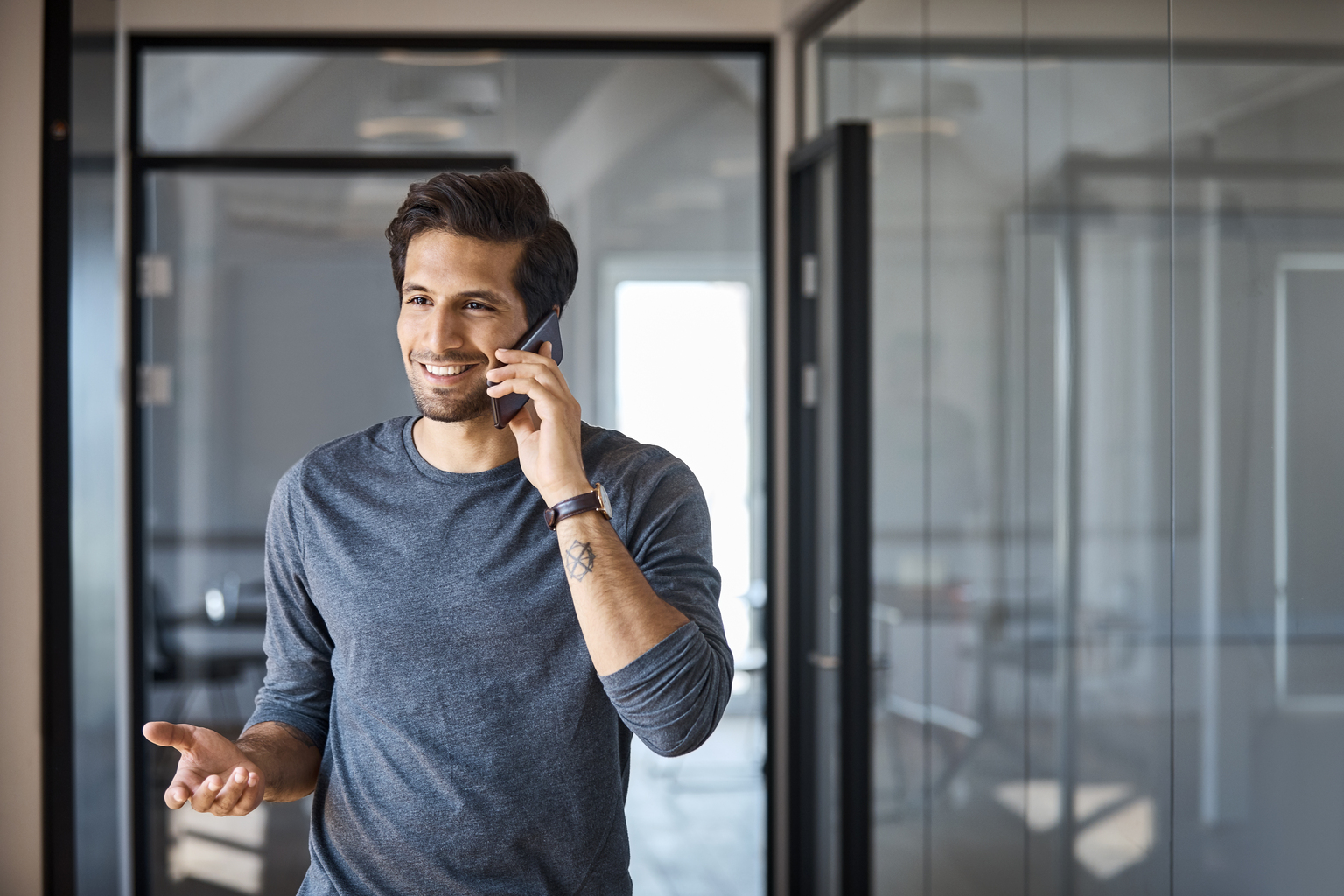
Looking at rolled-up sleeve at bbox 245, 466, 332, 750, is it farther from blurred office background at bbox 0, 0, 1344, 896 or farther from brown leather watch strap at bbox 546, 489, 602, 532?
blurred office background at bbox 0, 0, 1344, 896

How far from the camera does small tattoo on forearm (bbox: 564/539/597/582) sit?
1.35m

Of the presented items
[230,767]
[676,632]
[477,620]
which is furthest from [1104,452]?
[230,767]

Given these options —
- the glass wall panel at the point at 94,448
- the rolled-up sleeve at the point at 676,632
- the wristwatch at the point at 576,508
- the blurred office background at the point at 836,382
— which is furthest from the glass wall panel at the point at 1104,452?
the glass wall panel at the point at 94,448

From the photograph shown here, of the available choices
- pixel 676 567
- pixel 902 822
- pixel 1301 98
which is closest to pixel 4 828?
pixel 902 822

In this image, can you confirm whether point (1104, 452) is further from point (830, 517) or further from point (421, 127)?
point (421, 127)

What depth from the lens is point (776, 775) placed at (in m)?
4.09

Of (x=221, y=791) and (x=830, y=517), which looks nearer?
(x=221, y=791)

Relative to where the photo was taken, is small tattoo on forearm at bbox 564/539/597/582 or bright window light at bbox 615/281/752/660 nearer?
small tattoo on forearm at bbox 564/539/597/582

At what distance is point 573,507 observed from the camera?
1.40 m

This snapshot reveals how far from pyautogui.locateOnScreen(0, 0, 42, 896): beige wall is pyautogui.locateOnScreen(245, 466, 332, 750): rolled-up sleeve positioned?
2183mm

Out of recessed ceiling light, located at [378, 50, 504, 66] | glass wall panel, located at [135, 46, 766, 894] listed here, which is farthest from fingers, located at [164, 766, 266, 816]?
recessed ceiling light, located at [378, 50, 504, 66]

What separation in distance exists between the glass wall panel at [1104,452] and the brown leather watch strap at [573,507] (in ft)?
3.06

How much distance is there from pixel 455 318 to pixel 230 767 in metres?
0.58

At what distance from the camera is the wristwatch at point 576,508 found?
1.40 m
